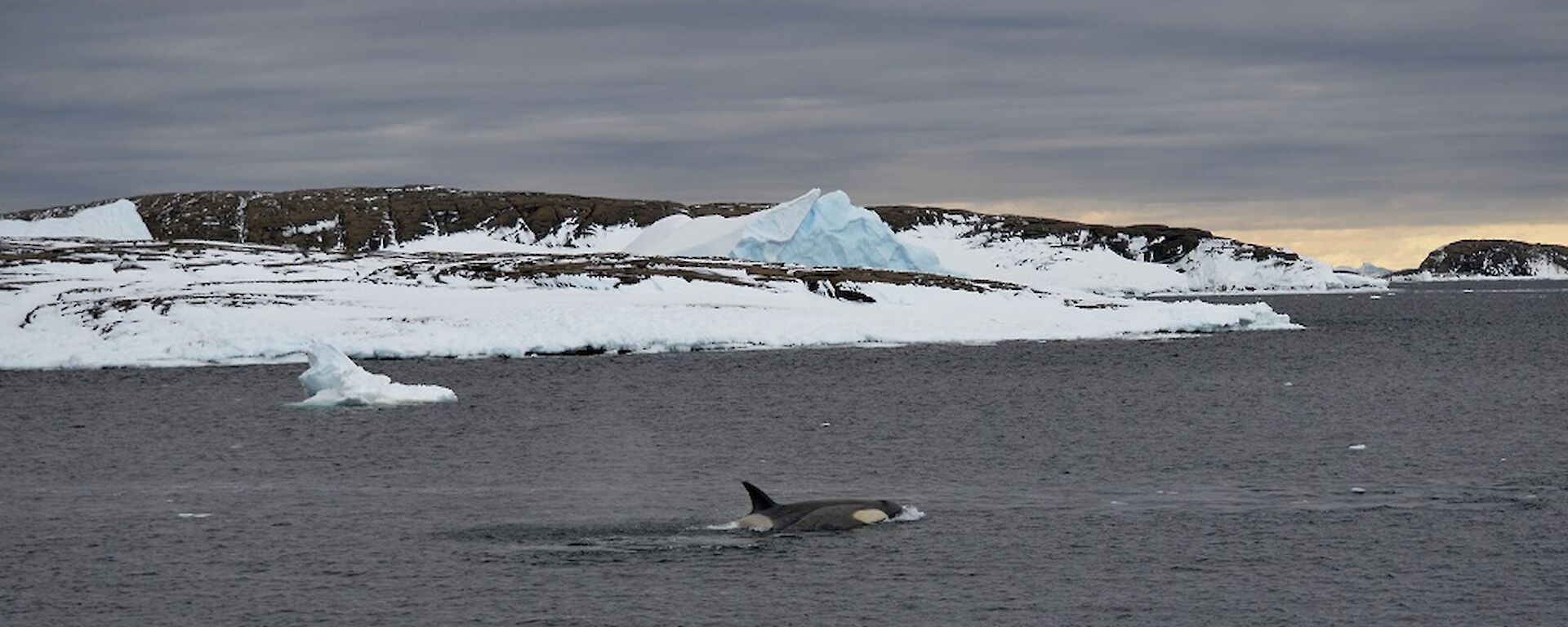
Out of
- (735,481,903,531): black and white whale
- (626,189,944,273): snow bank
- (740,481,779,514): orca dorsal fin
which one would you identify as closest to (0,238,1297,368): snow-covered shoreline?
(626,189,944,273): snow bank

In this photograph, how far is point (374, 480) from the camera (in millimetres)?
32969

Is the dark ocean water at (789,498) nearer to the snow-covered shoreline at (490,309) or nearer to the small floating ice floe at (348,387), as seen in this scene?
the small floating ice floe at (348,387)

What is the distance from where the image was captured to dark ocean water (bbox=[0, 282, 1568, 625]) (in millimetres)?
20812

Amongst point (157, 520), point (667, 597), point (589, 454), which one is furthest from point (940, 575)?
point (589, 454)

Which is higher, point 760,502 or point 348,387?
point 760,502

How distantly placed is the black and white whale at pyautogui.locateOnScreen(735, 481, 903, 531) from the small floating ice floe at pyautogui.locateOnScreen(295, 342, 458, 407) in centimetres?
2588

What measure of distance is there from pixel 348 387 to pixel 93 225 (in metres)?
103

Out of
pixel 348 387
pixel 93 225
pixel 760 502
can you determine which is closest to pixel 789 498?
pixel 760 502

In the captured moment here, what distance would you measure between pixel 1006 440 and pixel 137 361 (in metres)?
42.9

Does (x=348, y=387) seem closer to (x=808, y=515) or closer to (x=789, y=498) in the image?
(x=789, y=498)

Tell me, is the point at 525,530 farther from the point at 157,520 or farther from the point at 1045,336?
the point at 1045,336

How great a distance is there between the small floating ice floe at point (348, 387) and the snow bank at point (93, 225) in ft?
315

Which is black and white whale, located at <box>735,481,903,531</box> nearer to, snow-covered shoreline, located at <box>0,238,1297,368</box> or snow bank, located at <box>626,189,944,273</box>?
snow-covered shoreline, located at <box>0,238,1297,368</box>

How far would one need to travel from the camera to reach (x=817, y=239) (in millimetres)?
126875
